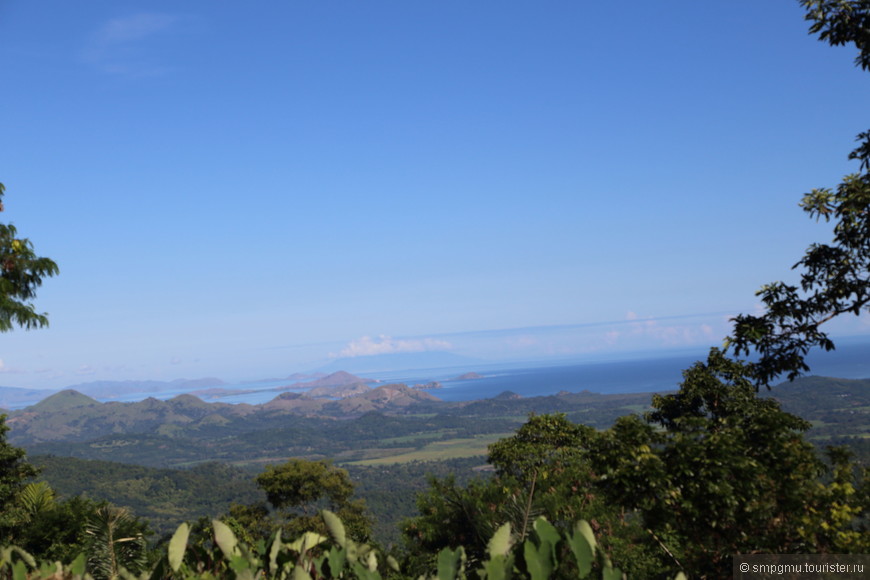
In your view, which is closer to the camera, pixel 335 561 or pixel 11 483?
pixel 335 561

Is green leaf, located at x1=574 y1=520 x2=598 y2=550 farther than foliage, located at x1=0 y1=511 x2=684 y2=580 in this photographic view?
Yes

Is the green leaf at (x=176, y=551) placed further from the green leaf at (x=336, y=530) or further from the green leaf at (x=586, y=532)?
the green leaf at (x=586, y=532)

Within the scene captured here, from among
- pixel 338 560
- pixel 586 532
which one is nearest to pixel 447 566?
pixel 338 560

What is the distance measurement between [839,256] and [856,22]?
3.36 m

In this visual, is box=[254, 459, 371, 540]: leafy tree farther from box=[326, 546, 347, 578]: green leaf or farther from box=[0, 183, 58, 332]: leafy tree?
box=[326, 546, 347, 578]: green leaf

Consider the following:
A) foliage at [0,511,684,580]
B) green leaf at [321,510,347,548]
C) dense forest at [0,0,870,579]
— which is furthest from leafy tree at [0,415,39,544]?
green leaf at [321,510,347,548]

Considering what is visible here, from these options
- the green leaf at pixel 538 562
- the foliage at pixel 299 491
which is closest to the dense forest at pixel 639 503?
the green leaf at pixel 538 562

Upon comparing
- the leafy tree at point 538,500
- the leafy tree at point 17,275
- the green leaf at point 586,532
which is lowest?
the leafy tree at point 538,500

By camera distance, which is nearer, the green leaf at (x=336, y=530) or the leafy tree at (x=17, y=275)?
the green leaf at (x=336, y=530)

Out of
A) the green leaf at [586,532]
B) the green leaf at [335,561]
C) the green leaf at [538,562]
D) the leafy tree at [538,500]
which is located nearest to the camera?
the green leaf at [538,562]

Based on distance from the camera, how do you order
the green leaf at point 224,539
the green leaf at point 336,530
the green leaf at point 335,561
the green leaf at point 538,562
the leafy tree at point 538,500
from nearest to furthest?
the green leaf at point 538,562
the green leaf at point 335,561
the green leaf at point 224,539
the green leaf at point 336,530
the leafy tree at point 538,500

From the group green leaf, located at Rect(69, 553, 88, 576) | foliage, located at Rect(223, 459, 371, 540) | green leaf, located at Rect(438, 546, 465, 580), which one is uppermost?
green leaf, located at Rect(438, 546, 465, 580)

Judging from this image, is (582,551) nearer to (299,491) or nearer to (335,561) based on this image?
(335,561)

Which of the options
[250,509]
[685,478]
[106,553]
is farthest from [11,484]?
[685,478]
